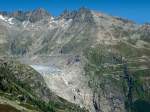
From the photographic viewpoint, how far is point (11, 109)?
6845 inches

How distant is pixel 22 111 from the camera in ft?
607

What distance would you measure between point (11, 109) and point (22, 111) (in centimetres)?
1164

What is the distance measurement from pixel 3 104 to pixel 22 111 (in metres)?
9.17

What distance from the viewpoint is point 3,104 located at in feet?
589

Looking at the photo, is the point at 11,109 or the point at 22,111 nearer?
the point at 11,109

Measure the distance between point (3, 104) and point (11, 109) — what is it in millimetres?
6749
